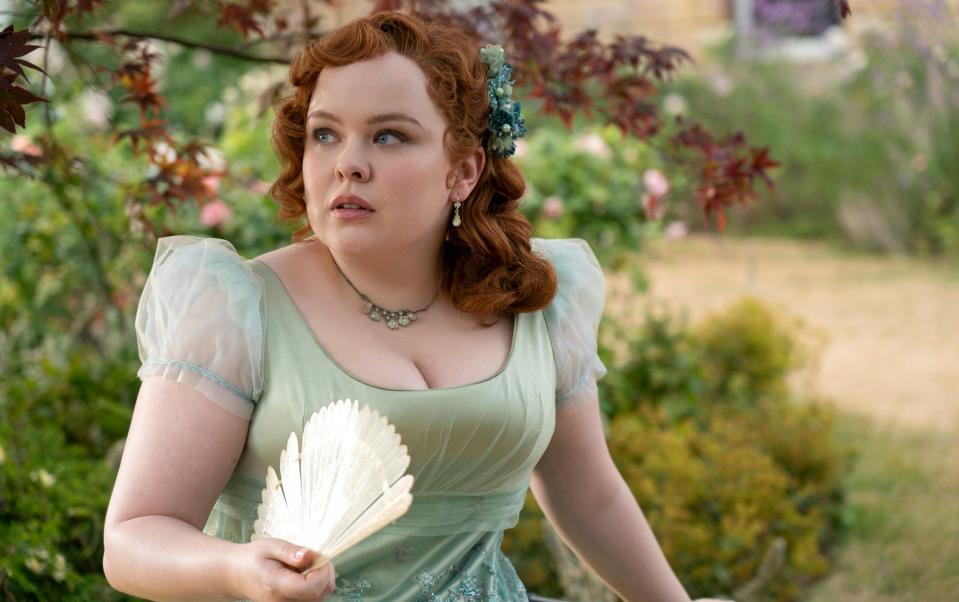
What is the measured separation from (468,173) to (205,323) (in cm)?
48

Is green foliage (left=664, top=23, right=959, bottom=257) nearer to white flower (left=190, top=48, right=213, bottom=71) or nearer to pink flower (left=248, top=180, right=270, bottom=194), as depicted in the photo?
white flower (left=190, top=48, right=213, bottom=71)

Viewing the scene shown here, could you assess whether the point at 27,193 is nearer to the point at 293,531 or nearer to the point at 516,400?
the point at 516,400

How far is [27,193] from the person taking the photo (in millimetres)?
4203

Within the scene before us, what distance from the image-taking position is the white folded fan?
1190 millimetres

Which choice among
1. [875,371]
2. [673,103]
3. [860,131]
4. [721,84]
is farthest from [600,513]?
[721,84]

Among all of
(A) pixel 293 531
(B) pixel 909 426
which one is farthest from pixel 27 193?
(B) pixel 909 426

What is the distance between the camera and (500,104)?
1.80 meters

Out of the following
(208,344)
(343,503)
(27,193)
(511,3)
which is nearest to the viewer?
(343,503)

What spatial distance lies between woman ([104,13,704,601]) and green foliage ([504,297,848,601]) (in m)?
1.57

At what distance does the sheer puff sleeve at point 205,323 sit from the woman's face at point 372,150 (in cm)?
14

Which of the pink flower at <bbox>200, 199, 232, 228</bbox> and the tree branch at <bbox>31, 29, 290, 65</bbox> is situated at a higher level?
the tree branch at <bbox>31, 29, 290, 65</bbox>

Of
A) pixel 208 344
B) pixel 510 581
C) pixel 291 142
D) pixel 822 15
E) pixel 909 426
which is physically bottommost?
pixel 909 426

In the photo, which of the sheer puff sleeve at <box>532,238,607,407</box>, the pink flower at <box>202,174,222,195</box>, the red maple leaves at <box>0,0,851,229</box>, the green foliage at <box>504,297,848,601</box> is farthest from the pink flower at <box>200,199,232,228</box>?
the sheer puff sleeve at <box>532,238,607,407</box>

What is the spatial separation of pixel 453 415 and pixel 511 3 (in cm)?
110
